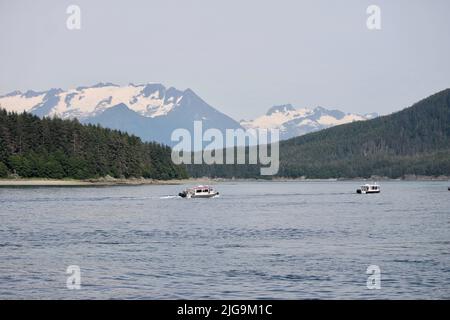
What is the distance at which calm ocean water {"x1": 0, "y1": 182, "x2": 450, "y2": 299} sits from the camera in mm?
54562

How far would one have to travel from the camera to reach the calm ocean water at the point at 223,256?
179 feet

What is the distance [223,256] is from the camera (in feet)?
→ 240

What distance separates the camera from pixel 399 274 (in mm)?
60906
